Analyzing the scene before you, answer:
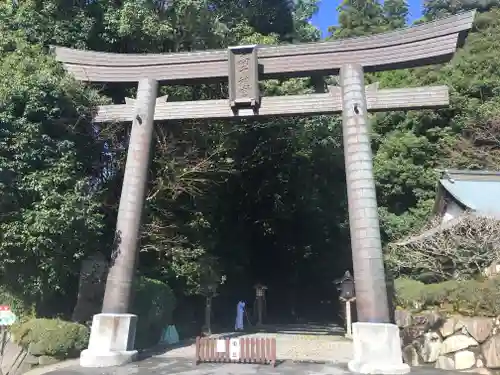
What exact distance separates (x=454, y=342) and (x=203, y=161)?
368 inches

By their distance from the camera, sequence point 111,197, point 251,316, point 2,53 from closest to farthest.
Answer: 1. point 2,53
2. point 111,197
3. point 251,316

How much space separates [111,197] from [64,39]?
5.37m

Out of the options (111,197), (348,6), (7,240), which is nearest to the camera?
(7,240)

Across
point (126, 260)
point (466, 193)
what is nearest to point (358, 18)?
point (466, 193)

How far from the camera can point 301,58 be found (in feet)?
42.4

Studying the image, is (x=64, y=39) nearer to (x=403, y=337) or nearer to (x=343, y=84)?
(x=343, y=84)

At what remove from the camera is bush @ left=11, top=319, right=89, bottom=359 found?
1204 centimetres

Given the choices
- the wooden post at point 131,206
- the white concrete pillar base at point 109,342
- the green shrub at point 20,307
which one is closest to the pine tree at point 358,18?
the wooden post at point 131,206

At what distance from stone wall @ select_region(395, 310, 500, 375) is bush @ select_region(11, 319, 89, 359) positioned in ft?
28.2

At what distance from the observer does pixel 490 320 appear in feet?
34.3

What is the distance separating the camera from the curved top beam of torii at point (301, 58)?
12168 millimetres

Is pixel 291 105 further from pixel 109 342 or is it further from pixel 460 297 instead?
pixel 109 342

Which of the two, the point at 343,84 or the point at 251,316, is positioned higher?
the point at 343,84

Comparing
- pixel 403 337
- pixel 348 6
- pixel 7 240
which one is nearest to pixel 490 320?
pixel 403 337
